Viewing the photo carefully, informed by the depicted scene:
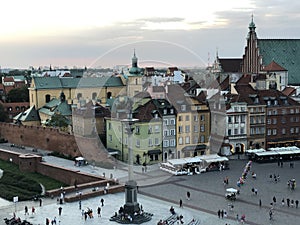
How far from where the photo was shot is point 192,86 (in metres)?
64.9

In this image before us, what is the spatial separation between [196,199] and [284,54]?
4510 cm

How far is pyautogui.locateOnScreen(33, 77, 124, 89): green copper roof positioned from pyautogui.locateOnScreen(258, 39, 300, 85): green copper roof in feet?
72.2

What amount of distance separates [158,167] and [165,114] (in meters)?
5.52

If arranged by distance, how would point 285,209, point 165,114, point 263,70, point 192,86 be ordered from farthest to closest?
point 263,70, point 192,86, point 165,114, point 285,209

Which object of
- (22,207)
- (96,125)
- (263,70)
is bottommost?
→ (22,207)

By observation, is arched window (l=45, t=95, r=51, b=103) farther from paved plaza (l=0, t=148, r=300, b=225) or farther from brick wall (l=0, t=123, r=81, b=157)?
paved plaza (l=0, t=148, r=300, b=225)

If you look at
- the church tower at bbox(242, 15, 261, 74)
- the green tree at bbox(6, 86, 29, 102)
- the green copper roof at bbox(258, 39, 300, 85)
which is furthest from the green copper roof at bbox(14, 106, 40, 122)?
the green copper roof at bbox(258, 39, 300, 85)

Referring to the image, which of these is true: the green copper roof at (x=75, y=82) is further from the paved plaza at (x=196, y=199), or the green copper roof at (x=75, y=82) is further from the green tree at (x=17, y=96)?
the paved plaza at (x=196, y=199)

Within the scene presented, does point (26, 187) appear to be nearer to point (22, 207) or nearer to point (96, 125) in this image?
point (22, 207)

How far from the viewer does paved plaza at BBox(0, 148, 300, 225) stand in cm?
3080

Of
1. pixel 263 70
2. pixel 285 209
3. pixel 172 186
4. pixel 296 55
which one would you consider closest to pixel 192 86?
pixel 263 70

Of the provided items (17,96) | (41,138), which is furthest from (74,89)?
(41,138)

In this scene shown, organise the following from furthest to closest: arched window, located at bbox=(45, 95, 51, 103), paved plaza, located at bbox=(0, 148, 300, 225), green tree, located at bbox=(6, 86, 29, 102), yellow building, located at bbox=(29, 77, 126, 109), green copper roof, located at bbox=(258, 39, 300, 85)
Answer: green tree, located at bbox=(6, 86, 29, 102) < arched window, located at bbox=(45, 95, 51, 103) < yellow building, located at bbox=(29, 77, 126, 109) < green copper roof, located at bbox=(258, 39, 300, 85) < paved plaza, located at bbox=(0, 148, 300, 225)

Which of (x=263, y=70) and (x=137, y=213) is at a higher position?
(x=263, y=70)
